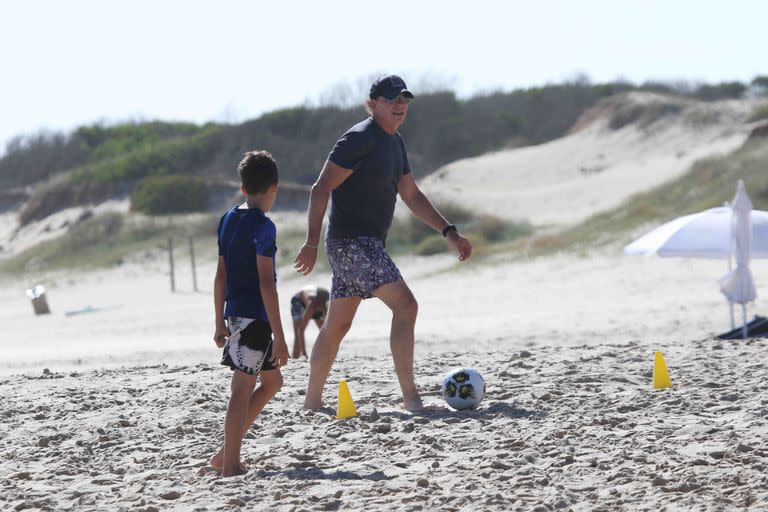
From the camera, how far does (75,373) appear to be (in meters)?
9.20

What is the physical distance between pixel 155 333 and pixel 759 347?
945cm

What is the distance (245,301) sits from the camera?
505 cm

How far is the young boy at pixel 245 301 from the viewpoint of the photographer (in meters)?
5.02

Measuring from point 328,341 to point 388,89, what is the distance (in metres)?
1.44

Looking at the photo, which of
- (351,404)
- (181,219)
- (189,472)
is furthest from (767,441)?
(181,219)

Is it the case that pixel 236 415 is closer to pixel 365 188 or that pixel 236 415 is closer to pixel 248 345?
pixel 248 345

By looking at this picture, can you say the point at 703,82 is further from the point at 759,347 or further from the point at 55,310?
the point at 759,347

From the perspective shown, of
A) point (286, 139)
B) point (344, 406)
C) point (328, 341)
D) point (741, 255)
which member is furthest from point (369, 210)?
point (286, 139)

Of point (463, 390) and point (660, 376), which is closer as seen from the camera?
point (463, 390)

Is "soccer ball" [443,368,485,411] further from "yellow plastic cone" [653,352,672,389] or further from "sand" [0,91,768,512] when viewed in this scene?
"yellow plastic cone" [653,352,672,389]

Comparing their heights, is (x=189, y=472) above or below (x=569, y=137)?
below

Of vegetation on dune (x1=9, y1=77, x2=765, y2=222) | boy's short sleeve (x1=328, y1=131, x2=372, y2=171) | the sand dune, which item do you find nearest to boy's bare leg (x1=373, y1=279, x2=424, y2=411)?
boy's short sleeve (x1=328, y1=131, x2=372, y2=171)

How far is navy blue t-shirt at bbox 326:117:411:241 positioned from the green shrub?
1255 inches

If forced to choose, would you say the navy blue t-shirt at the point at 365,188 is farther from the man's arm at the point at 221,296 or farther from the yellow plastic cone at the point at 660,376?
the yellow plastic cone at the point at 660,376
